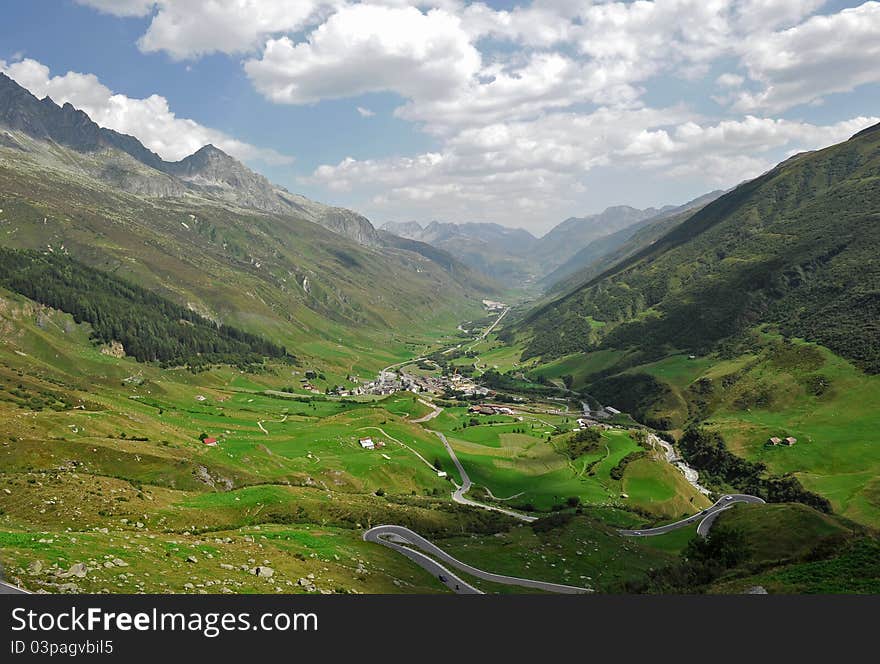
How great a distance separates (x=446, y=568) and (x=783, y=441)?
543ft

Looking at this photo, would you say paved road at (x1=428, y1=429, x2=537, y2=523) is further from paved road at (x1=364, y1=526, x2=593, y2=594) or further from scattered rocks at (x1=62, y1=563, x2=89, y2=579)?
scattered rocks at (x1=62, y1=563, x2=89, y2=579)

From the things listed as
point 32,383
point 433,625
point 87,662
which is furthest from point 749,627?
point 32,383

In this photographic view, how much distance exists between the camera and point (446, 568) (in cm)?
5781

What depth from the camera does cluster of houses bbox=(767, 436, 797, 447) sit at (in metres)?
169

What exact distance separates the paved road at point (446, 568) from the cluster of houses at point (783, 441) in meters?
151

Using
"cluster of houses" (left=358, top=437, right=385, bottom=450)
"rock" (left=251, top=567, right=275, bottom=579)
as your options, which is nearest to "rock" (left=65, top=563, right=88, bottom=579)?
"rock" (left=251, top=567, right=275, bottom=579)

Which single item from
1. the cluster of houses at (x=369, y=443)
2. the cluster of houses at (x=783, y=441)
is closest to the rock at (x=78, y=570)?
the cluster of houses at (x=369, y=443)

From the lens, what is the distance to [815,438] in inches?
6693

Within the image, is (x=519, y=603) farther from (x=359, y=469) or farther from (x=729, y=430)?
(x=729, y=430)

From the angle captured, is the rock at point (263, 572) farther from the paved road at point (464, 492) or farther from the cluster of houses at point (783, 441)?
the cluster of houses at point (783, 441)

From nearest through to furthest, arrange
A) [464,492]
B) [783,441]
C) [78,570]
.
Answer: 1. [78,570]
2. [464,492]
3. [783,441]

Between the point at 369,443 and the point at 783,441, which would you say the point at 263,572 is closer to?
the point at 369,443

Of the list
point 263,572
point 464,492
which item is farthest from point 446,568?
point 464,492

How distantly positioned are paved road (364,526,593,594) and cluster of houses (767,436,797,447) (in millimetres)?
151165
